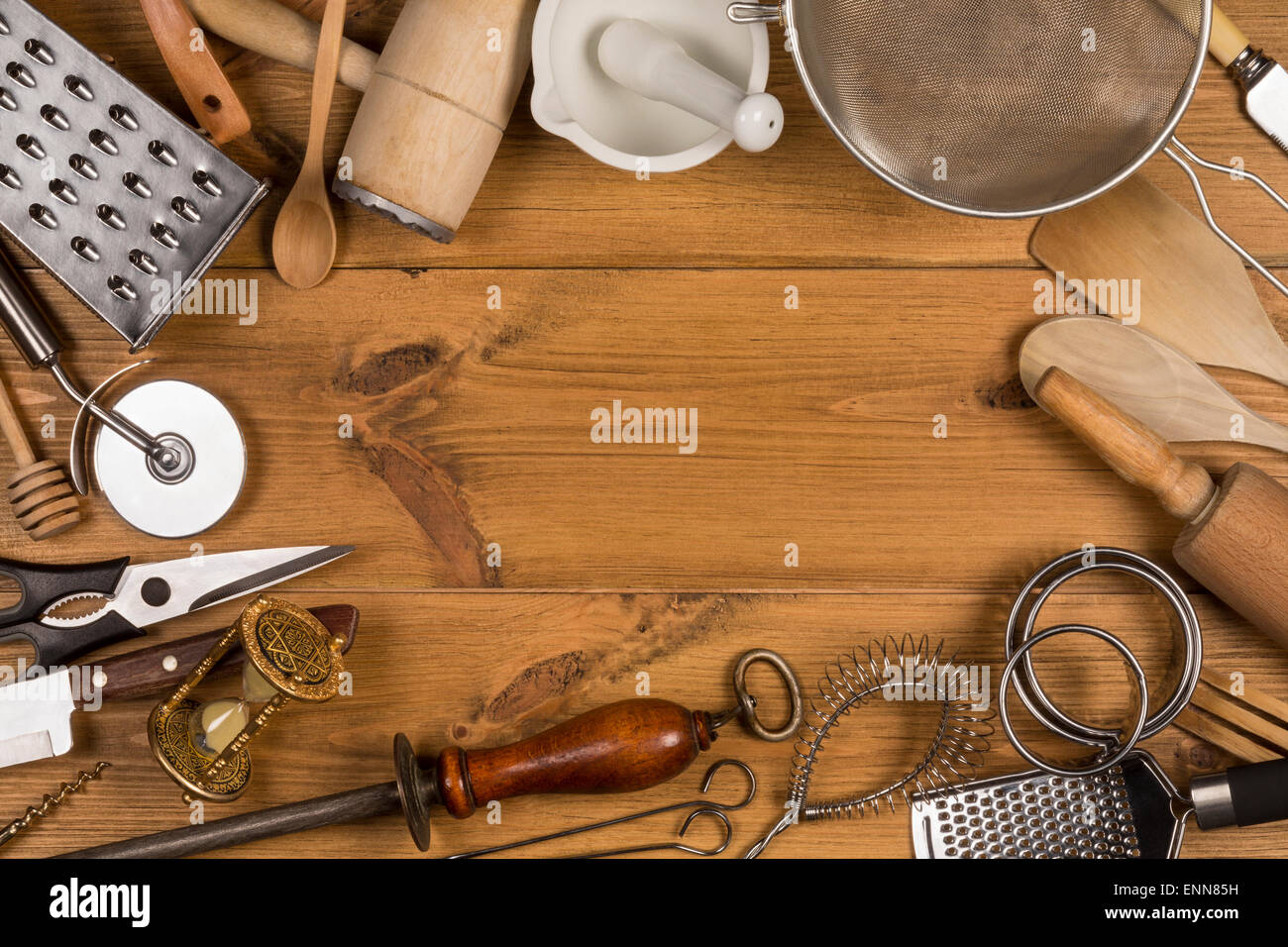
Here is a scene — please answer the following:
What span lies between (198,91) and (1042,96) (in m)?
0.70

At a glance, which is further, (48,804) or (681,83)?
(48,804)

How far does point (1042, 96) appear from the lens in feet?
2.57

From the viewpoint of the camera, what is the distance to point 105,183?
2.64ft

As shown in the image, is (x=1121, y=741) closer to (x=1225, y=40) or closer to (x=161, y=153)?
(x=1225, y=40)

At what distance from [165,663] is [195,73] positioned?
1.63ft

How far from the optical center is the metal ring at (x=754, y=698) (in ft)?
2.72

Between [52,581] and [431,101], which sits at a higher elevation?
[431,101]

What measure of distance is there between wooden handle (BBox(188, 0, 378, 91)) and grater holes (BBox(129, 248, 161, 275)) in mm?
198

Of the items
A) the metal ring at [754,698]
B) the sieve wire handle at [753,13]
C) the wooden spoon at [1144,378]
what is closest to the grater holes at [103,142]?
the sieve wire handle at [753,13]

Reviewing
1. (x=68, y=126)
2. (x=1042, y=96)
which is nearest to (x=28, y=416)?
(x=68, y=126)

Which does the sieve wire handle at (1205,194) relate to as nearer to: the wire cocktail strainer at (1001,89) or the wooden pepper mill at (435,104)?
the wire cocktail strainer at (1001,89)

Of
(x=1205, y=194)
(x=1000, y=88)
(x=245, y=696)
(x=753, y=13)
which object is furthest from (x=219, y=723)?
(x=1205, y=194)

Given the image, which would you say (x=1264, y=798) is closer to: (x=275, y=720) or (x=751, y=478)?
(x=751, y=478)

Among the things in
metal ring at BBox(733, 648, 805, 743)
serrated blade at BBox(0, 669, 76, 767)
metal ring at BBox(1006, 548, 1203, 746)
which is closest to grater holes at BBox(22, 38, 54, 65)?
serrated blade at BBox(0, 669, 76, 767)
